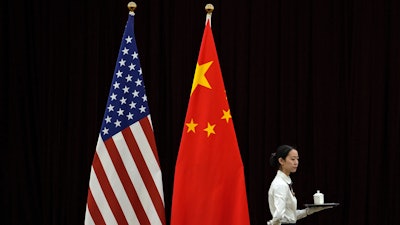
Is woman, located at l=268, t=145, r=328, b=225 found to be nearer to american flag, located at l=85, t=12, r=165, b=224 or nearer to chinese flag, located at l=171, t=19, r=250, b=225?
chinese flag, located at l=171, t=19, r=250, b=225

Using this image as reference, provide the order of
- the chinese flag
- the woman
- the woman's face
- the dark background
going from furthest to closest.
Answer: the dark background
the woman's face
the woman
the chinese flag

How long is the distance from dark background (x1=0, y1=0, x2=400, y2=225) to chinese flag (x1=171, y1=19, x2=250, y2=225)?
1.72m

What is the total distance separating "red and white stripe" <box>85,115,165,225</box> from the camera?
4.88m

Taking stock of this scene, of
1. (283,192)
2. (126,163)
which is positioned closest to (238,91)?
(283,192)

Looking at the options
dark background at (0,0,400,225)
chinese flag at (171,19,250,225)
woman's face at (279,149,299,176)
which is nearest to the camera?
chinese flag at (171,19,250,225)

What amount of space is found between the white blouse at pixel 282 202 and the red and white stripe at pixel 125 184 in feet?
2.50

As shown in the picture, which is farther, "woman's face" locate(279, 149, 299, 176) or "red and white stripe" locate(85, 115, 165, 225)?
"woman's face" locate(279, 149, 299, 176)

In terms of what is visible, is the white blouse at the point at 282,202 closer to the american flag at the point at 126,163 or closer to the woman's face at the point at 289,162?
the woman's face at the point at 289,162

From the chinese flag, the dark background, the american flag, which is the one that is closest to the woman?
the chinese flag

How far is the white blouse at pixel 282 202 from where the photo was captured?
16.2ft

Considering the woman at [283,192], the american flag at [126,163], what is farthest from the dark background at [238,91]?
the american flag at [126,163]

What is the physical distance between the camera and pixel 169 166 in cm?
670

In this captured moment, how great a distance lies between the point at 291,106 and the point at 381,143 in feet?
2.83

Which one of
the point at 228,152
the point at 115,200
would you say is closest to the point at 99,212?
the point at 115,200
